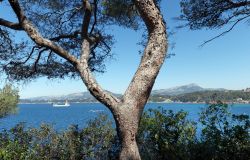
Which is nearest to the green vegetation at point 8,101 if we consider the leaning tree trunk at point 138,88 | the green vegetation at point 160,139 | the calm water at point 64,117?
the calm water at point 64,117

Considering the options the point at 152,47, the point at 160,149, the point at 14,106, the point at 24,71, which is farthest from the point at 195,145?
the point at 14,106

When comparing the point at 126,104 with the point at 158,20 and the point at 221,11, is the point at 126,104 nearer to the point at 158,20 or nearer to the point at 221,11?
the point at 158,20

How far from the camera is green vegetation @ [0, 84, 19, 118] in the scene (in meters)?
28.4

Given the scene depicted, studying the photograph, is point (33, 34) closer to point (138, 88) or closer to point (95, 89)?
point (95, 89)

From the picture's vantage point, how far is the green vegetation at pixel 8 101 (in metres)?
28.4

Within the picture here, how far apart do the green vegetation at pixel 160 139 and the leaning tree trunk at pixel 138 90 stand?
1823mm

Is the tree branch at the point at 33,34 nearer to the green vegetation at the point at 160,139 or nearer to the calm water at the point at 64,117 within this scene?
the calm water at the point at 64,117

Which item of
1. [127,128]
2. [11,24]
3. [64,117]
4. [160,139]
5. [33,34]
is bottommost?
[64,117]

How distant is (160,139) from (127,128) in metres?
1.96

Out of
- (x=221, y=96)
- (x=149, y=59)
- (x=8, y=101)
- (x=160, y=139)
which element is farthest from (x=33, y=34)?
(x=8, y=101)

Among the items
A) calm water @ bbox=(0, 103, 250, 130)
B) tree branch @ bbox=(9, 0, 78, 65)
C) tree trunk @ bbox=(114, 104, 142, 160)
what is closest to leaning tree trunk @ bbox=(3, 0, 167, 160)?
tree trunk @ bbox=(114, 104, 142, 160)

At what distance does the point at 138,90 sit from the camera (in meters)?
4.54

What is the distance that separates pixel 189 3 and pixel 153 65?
2710mm

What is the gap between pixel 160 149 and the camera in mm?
6336
